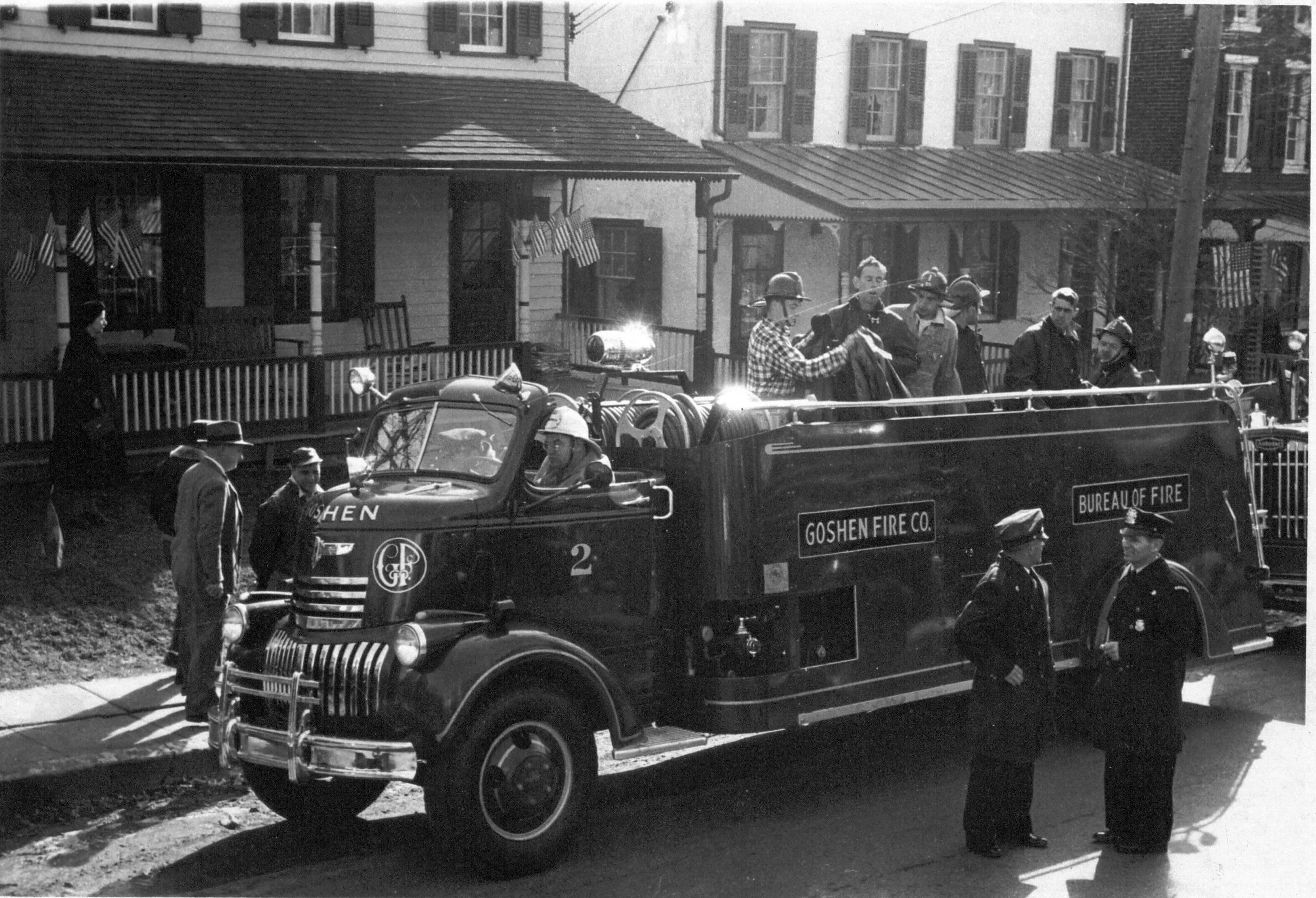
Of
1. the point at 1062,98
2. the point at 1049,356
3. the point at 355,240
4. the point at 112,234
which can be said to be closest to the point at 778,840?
the point at 1049,356

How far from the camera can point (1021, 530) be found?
24.5 ft

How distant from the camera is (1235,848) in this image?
7590 mm

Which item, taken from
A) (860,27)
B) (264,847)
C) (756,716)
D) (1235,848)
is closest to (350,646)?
(264,847)

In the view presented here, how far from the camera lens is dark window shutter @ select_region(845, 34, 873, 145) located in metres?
24.9

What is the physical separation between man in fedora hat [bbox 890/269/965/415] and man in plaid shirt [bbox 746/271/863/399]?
0.94 metres

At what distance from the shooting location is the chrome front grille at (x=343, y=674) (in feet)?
22.9

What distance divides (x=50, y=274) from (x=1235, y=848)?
43.8 feet

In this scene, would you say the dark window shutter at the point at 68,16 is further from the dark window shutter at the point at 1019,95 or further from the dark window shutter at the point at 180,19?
the dark window shutter at the point at 1019,95

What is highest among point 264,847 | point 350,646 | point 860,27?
point 860,27

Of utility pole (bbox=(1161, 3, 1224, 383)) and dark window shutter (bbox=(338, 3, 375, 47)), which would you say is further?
dark window shutter (bbox=(338, 3, 375, 47))

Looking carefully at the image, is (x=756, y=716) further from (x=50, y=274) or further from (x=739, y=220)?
(x=739, y=220)

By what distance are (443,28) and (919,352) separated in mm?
11282

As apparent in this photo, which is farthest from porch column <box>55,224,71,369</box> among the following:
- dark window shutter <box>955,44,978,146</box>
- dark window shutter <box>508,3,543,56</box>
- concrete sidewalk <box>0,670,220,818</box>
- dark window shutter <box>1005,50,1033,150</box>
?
dark window shutter <box>1005,50,1033,150</box>

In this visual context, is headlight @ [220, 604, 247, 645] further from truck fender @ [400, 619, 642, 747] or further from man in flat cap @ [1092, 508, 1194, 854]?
man in flat cap @ [1092, 508, 1194, 854]
